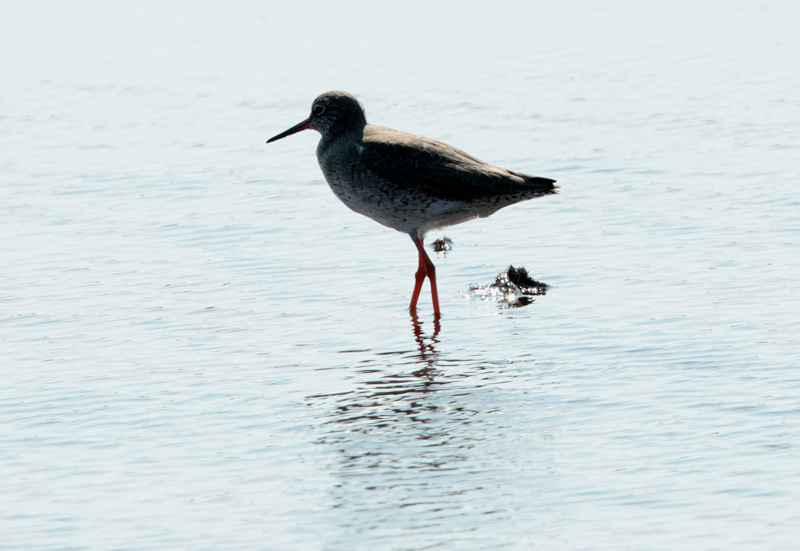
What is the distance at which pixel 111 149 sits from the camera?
18953 millimetres

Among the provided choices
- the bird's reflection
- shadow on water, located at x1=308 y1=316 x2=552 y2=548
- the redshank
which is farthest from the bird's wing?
shadow on water, located at x1=308 y1=316 x2=552 y2=548

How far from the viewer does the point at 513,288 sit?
39.0 feet

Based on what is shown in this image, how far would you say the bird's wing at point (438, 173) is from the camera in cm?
1145

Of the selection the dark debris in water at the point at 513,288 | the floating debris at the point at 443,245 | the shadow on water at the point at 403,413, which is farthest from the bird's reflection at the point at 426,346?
the floating debris at the point at 443,245

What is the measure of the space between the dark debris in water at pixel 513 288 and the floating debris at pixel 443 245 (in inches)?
71.3

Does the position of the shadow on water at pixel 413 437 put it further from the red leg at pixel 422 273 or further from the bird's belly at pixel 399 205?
the bird's belly at pixel 399 205

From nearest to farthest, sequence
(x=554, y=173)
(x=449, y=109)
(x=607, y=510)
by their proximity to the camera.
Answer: (x=607, y=510)
(x=554, y=173)
(x=449, y=109)

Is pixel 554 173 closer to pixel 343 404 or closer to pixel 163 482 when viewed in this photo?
pixel 343 404

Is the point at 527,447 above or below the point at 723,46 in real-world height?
below

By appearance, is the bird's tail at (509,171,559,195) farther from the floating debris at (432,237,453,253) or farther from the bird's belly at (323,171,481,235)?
the floating debris at (432,237,453,253)

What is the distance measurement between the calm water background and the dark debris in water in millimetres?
213

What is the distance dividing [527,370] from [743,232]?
4.43 meters

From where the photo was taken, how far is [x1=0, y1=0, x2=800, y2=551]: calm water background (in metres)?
7.30

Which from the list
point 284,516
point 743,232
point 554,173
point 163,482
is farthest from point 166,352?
point 554,173
